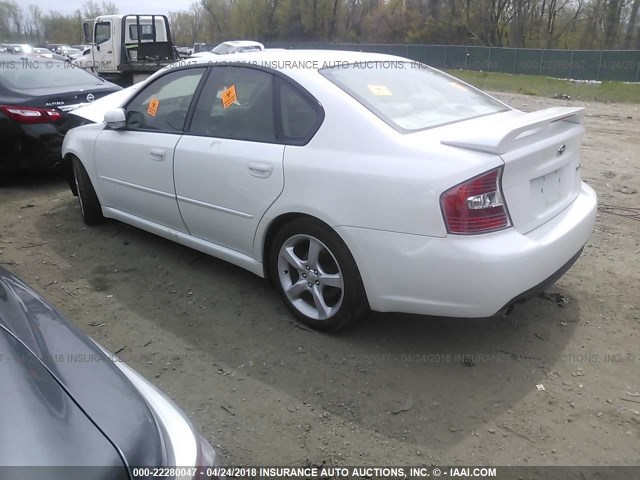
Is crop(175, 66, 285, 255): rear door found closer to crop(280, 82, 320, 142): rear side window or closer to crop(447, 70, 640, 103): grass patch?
crop(280, 82, 320, 142): rear side window

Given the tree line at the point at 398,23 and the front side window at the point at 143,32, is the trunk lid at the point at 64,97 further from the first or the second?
the tree line at the point at 398,23

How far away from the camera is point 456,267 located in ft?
8.54

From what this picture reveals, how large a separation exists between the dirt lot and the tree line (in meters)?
46.3

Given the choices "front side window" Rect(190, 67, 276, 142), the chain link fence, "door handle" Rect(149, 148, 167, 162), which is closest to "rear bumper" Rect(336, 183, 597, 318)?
"front side window" Rect(190, 67, 276, 142)

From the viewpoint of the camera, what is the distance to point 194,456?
155 cm

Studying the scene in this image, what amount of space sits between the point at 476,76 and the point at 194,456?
1216 inches

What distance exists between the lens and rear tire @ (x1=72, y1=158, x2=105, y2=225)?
15.9 ft

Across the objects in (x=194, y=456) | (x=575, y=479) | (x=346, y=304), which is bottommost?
(x=575, y=479)

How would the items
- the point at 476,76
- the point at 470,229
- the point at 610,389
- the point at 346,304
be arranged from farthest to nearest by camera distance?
1. the point at 476,76
2. the point at 346,304
3. the point at 610,389
4. the point at 470,229

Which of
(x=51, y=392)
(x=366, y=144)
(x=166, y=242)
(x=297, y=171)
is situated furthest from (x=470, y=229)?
(x=166, y=242)

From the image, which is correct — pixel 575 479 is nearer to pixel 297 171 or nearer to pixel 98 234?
pixel 297 171

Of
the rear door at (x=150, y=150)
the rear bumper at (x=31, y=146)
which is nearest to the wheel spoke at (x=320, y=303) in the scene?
the rear door at (x=150, y=150)

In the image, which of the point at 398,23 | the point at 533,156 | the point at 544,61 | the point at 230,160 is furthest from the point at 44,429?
the point at 398,23

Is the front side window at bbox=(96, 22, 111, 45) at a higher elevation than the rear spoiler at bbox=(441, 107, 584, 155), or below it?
higher
